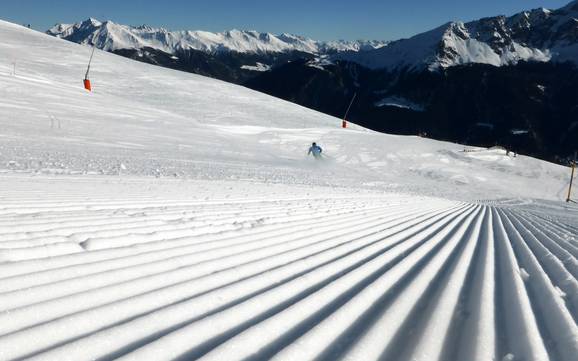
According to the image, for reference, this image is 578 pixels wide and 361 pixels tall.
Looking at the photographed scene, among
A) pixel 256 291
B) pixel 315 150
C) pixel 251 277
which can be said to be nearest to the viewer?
pixel 256 291

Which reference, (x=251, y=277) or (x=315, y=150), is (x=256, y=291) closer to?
(x=251, y=277)

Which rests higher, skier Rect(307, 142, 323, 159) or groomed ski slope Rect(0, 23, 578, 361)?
skier Rect(307, 142, 323, 159)

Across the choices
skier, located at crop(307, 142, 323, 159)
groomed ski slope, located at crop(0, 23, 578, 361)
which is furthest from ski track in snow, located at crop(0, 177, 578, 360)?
skier, located at crop(307, 142, 323, 159)

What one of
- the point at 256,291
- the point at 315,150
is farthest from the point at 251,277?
the point at 315,150

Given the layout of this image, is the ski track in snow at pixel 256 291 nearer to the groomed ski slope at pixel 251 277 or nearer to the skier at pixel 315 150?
the groomed ski slope at pixel 251 277

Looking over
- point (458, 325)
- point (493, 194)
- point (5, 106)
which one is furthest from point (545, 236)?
point (5, 106)

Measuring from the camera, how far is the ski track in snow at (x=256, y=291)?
2641 mm

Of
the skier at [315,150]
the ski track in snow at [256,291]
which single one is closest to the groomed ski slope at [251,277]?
the ski track in snow at [256,291]

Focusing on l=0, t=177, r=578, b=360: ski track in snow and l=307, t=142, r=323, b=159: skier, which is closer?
l=0, t=177, r=578, b=360: ski track in snow

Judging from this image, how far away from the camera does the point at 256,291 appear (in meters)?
3.54

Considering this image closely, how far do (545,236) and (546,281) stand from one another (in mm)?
4500

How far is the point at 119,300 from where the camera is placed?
304 cm

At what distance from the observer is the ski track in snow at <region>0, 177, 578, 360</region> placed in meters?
2.64

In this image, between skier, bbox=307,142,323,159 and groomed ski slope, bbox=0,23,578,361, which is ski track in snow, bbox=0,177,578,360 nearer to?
groomed ski slope, bbox=0,23,578,361
